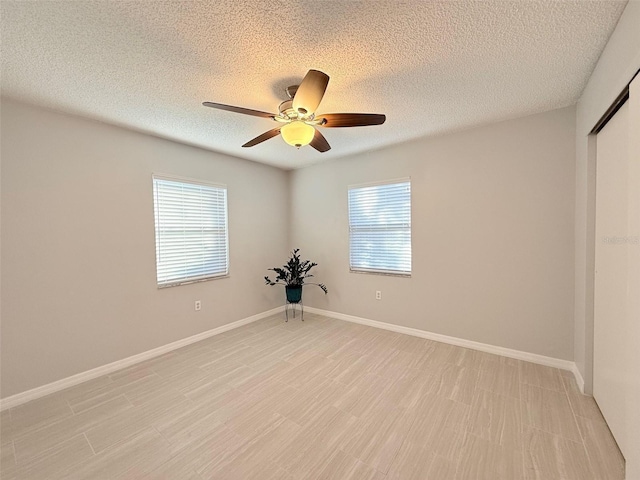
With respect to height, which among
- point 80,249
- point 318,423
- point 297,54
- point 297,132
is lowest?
point 318,423

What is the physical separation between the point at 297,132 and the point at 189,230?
222 cm

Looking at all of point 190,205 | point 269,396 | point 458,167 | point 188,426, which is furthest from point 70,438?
point 458,167

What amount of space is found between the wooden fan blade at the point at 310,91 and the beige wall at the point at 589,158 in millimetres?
1547

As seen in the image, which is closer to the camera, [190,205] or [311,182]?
[190,205]

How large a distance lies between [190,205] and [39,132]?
4.65 ft

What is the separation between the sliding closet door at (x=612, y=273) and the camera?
1528mm

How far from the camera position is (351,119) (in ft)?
6.19

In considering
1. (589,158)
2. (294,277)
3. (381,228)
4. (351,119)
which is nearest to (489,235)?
(589,158)

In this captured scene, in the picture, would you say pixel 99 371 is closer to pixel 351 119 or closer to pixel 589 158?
pixel 351 119

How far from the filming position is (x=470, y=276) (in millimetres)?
2934

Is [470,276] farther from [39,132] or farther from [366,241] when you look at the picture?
[39,132]

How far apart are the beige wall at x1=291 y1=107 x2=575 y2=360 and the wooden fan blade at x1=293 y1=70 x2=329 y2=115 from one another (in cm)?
209

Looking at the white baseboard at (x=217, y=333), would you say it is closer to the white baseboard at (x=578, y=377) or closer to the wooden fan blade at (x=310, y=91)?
the white baseboard at (x=578, y=377)

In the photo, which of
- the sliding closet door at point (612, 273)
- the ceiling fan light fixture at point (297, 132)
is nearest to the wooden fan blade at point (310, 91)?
the ceiling fan light fixture at point (297, 132)
